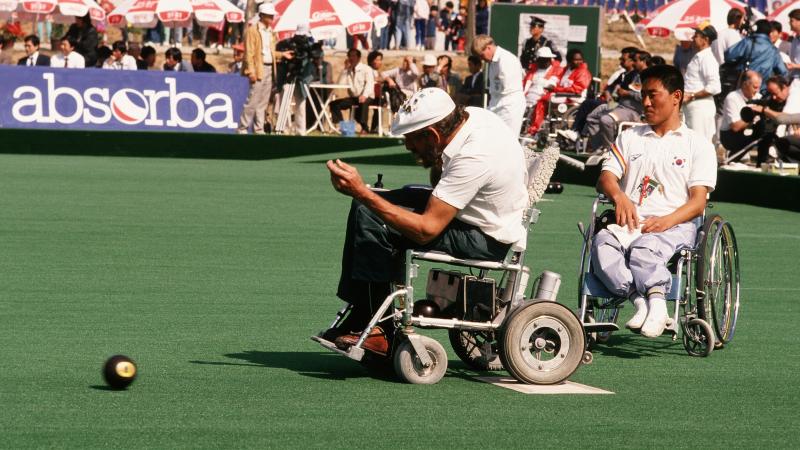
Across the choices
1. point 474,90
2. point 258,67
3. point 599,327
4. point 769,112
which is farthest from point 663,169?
point 258,67

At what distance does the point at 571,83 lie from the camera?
2405 centimetres

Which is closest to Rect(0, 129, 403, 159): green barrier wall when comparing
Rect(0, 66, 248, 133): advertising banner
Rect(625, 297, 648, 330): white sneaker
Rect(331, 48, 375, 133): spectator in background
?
Rect(0, 66, 248, 133): advertising banner

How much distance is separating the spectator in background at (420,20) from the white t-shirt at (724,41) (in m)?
18.9

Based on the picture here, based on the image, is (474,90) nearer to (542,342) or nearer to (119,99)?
(119,99)

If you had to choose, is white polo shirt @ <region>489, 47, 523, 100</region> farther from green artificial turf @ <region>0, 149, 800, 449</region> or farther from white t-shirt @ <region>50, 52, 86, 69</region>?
white t-shirt @ <region>50, 52, 86, 69</region>

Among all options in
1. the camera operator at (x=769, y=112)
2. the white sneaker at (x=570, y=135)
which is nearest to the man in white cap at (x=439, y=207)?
the camera operator at (x=769, y=112)

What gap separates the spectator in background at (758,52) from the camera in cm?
1864

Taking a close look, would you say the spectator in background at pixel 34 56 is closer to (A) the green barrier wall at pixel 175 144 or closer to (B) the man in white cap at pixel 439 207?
(A) the green barrier wall at pixel 175 144

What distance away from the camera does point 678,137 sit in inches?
283

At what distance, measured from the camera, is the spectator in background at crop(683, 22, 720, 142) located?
15773 mm

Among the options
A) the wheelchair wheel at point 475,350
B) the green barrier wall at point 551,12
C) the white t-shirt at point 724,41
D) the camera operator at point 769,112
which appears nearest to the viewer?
the wheelchair wheel at point 475,350

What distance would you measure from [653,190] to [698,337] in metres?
0.70

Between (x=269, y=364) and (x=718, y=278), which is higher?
(x=718, y=278)

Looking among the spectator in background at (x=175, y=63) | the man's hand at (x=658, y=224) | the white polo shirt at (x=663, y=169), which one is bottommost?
the spectator in background at (x=175, y=63)
